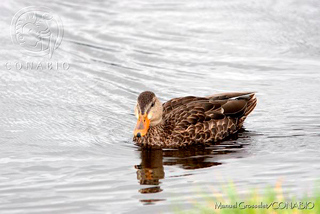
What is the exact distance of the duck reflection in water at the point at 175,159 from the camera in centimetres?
1109

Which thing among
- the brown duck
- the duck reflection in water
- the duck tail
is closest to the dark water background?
the duck reflection in water

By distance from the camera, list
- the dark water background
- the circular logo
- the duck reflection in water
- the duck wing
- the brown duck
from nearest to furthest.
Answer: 1. the dark water background
2. the duck reflection in water
3. the brown duck
4. the duck wing
5. the circular logo

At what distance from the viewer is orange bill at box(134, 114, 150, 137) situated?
12.4 m

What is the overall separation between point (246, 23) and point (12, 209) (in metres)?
13.1

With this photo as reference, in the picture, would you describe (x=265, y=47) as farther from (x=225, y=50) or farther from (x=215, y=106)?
(x=215, y=106)

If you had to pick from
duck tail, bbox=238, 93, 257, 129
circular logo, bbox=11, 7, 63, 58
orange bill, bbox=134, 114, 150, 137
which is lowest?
orange bill, bbox=134, 114, 150, 137

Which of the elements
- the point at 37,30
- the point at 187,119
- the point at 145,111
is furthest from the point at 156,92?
the point at 37,30

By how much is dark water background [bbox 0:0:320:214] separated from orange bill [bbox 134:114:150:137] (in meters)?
0.34

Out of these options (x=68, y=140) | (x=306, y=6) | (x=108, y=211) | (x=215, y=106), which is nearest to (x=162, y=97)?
(x=215, y=106)

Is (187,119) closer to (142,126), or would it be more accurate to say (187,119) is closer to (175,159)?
(142,126)

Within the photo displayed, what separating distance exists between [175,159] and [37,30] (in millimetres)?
9990

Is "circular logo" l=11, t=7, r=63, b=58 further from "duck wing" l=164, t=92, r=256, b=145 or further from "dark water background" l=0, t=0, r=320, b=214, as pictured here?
"duck wing" l=164, t=92, r=256, b=145

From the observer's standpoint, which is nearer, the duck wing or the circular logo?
the duck wing

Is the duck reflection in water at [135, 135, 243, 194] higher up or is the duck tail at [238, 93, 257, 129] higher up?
the duck tail at [238, 93, 257, 129]
